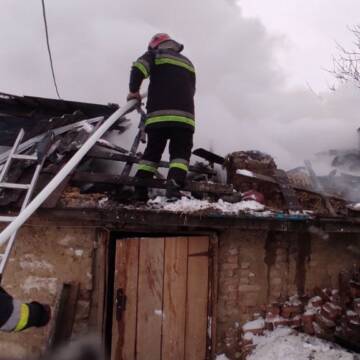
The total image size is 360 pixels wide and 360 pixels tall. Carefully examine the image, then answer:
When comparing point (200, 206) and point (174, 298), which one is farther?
point (174, 298)

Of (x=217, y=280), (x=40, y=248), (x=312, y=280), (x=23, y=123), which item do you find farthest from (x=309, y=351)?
(x=23, y=123)

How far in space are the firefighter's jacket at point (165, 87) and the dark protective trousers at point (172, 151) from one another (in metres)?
0.10

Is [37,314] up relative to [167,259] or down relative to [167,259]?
down

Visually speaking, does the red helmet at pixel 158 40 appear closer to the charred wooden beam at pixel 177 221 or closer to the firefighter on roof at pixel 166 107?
the firefighter on roof at pixel 166 107

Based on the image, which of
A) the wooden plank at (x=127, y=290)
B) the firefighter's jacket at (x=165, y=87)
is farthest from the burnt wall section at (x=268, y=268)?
the firefighter's jacket at (x=165, y=87)

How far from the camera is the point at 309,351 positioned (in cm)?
445

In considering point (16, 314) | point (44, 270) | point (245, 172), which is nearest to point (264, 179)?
point (245, 172)

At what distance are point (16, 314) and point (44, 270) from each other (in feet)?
6.45

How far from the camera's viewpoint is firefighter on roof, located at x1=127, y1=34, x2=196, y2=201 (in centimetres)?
427

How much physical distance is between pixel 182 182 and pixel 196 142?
2.52 m

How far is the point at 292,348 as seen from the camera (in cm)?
452

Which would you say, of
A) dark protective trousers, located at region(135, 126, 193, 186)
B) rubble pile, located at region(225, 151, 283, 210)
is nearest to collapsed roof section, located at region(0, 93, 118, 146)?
dark protective trousers, located at region(135, 126, 193, 186)

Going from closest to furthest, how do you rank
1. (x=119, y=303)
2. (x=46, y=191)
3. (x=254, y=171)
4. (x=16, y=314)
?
1. (x=16, y=314)
2. (x=46, y=191)
3. (x=119, y=303)
4. (x=254, y=171)

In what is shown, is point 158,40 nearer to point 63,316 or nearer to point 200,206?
point 200,206
